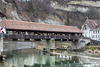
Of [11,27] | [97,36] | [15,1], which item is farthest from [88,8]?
[11,27]

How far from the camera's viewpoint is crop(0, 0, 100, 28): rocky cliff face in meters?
45.9

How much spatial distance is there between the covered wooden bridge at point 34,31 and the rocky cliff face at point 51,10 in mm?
12327

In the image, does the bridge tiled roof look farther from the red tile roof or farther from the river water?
the red tile roof

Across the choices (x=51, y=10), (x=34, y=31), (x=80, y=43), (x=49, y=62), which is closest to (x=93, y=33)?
(x=80, y=43)

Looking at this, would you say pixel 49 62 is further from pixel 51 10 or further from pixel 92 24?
pixel 51 10

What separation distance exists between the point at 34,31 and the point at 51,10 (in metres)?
31.9

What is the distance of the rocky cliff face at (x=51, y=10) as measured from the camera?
151ft

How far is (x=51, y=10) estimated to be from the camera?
57.4 metres

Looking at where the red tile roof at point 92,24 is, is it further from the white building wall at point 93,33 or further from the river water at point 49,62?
the river water at point 49,62

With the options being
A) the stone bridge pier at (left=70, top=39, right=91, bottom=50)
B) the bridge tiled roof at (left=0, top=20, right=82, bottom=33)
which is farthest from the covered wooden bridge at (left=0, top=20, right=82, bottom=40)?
the stone bridge pier at (left=70, top=39, right=91, bottom=50)

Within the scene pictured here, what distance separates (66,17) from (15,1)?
2091 cm

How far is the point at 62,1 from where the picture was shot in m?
68.4

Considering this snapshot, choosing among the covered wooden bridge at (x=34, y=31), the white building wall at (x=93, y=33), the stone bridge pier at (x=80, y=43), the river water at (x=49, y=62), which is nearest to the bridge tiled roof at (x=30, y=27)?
the covered wooden bridge at (x=34, y=31)

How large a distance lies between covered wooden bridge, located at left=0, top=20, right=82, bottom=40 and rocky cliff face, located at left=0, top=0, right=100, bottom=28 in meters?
12.3
